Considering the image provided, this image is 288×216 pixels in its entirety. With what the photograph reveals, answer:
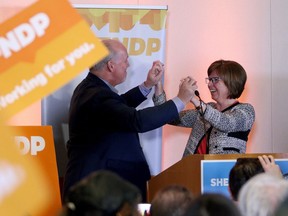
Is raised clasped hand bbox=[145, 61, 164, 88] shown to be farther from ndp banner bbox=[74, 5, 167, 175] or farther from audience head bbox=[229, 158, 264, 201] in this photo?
audience head bbox=[229, 158, 264, 201]

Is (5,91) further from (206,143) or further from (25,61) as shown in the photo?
(206,143)

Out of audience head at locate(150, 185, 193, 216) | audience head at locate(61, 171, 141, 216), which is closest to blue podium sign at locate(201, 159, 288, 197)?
audience head at locate(150, 185, 193, 216)

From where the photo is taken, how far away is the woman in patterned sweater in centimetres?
377

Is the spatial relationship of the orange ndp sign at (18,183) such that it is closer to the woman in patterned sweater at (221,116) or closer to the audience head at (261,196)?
the audience head at (261,196)

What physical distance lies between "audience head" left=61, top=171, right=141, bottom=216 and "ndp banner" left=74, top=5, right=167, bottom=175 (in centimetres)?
285

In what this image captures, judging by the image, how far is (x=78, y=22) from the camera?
6.96 feet

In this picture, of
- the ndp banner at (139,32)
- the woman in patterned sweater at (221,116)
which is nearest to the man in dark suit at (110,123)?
the woman in patterned sweater at (221,116)

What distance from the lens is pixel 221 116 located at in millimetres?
3750

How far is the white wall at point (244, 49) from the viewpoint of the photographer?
16.2ft

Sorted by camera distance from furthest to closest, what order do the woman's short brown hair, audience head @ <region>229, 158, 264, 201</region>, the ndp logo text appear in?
the woman's short brown hair → the ndp logo text → audience head @ <region>229, 158, 264, 201</region>

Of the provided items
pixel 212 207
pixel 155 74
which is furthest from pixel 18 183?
pixel 155 74

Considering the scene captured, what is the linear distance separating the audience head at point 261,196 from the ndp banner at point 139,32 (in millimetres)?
2639

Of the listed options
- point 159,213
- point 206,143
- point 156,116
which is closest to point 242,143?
point 206,143

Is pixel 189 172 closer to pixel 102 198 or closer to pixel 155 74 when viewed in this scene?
pixel 155 74
